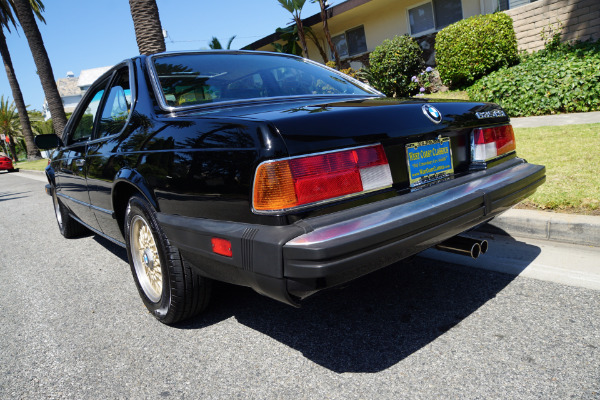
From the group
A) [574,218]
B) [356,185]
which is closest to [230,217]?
[356,185]

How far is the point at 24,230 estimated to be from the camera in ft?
20.6

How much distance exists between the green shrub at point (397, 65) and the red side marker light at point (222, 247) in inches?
479

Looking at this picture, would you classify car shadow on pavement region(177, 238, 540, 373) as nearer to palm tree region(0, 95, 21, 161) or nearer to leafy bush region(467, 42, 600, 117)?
leafy bush region(467, 42, 600, 117)

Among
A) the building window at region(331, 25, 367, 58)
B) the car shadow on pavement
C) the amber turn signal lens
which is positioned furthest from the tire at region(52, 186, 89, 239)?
the building window at region(331, 25, 367, 58)

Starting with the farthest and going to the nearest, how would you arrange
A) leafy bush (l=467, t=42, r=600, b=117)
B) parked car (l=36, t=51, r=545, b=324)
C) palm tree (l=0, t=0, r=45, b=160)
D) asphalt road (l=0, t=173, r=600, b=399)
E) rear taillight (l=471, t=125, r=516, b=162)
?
palm tree (l=0, t=0, r=45, b=160), leafy bush (l=467, t=42, r=600, b=117), rear taillight (l=471, t=125, r=516, b=162), asphalt road (l=0, t=173, r=600, b=399), parked car (l=36, t=51, r=545, b=324)

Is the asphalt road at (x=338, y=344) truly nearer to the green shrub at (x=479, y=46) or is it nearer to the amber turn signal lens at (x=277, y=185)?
the amber turn signal lens at (x=277, y=185)

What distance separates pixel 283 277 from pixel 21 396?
58.1 inches

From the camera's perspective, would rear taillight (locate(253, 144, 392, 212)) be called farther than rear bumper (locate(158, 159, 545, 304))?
Yes

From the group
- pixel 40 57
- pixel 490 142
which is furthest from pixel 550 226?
pixel 40 57

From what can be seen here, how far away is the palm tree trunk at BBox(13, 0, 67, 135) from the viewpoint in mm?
15305

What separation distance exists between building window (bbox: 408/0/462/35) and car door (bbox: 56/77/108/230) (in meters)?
12.3

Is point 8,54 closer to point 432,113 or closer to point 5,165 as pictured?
point 5,165

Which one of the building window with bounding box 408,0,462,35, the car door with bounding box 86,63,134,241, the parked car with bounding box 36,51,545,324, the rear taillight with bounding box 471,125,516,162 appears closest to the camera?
the parked car with bounding box 36,51,545,324

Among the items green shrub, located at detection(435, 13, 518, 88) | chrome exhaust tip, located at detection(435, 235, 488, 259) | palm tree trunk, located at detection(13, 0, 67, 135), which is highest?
palm tree trunk, located at detection(13, 0, 67, 135)
